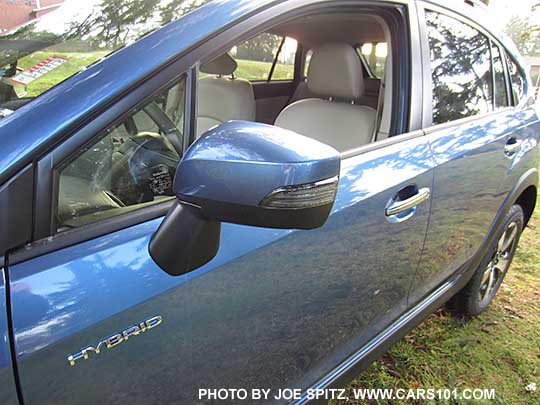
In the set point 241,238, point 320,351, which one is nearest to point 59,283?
point 241,238

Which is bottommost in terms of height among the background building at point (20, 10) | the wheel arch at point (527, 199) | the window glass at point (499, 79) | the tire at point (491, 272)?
the tire at point (491, 272)

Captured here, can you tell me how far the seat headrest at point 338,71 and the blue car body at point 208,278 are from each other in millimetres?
375

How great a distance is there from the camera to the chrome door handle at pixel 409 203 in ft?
4.69

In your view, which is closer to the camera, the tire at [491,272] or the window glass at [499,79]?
the window glass at [499,79]

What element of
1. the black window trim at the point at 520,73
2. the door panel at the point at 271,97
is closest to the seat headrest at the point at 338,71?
the black window trim at the point at 520,73

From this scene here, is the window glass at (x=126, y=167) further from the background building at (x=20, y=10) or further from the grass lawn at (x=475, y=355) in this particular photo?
the grass lawn at (x=475, y=355)

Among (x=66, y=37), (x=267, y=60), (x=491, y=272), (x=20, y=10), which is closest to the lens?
(x=66, y=37)

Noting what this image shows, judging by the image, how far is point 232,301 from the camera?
3.45 feet

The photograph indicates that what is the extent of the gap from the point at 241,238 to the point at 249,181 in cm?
37

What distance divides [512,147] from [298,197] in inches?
70.5

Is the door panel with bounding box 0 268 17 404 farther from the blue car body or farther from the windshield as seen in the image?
the windshield

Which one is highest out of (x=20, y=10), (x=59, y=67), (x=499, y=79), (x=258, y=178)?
(x=20, y=10)

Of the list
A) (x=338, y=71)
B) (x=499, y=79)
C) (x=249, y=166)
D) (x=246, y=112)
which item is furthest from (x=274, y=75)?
(x=249, y=166)

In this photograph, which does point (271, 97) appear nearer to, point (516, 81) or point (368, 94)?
point (368, 94)
